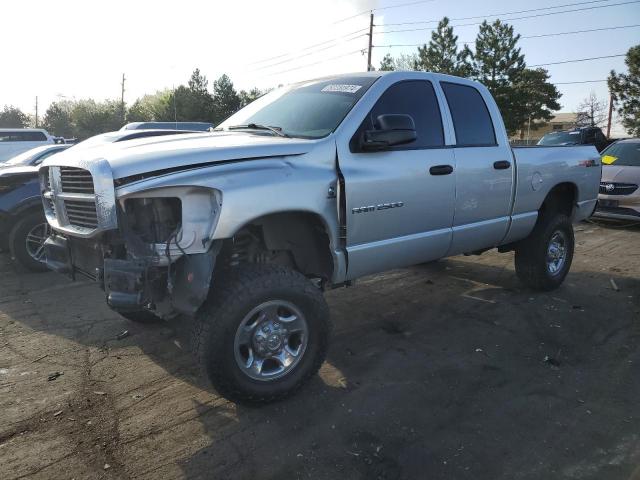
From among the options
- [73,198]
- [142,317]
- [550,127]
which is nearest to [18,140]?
[142,317]

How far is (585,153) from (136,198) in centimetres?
514

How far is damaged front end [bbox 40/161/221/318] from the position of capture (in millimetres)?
2826

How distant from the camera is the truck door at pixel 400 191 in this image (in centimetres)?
357

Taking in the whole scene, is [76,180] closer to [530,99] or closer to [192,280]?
[192,280]

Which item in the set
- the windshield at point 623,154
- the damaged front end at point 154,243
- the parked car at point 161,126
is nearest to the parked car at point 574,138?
the windshield at point 623,154

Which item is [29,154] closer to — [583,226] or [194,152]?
[194,152]

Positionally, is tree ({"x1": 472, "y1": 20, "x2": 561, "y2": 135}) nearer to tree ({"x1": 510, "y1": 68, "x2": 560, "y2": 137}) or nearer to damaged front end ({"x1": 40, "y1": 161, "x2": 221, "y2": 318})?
tree ({"x1": 510, "y1": 68, "x2": 560, "y2": 137})

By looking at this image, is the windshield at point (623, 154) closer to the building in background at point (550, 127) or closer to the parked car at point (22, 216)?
the parked car at point (22, 216)

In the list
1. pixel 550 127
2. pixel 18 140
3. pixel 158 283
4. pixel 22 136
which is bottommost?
pixel 158 283

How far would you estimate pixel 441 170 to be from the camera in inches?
162

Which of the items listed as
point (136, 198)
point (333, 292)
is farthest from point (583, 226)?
point (136, 198)

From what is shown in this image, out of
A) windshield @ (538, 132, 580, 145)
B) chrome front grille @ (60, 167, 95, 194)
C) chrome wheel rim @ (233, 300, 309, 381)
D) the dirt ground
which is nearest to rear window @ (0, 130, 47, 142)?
the dirt ground

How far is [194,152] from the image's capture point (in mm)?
2959

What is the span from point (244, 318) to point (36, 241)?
501 cm
